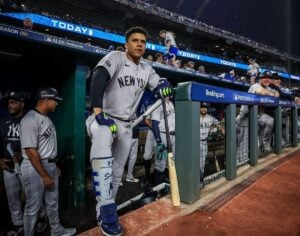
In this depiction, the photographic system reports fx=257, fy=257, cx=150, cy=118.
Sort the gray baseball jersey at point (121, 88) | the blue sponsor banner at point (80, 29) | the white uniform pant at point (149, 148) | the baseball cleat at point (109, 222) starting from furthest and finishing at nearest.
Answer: the blue sponsor banner at point (80, 29), the white uniform pant at point (149, 148), the gray baseball jersey at point (121, 88), the baseball cleat at point (109, 222)

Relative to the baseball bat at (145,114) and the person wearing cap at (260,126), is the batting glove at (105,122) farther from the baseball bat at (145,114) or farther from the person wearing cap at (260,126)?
the person wearing cap at (260,126)

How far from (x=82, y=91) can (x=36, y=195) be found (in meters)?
1.78

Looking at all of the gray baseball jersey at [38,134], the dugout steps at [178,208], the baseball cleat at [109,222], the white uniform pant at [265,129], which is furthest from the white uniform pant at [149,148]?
the baseball cleat at [109,222]

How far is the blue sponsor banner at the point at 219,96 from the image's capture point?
7.79 feet

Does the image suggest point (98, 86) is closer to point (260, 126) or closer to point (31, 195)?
point (31, 195)

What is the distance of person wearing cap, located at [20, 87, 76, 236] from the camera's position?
9.52 feet

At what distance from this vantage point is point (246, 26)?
88.8 feet

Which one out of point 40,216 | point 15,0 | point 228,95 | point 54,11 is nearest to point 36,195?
point 40,216

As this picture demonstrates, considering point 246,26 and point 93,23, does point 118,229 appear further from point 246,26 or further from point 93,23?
point 246,26

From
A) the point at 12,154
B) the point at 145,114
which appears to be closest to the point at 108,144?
the point at 145,114

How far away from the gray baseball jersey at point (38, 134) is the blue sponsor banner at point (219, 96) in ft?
6.04

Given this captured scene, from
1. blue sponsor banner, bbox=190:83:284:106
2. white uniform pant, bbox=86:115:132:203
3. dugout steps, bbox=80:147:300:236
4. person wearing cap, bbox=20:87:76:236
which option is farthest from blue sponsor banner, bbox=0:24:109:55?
dugout steps, bbox=80:147:300:236

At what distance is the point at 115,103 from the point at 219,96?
3.74ft

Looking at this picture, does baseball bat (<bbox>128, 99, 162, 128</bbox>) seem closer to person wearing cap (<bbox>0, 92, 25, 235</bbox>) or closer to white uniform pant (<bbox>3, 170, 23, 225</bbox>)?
person wearing cap (<bbox>0, 92, 25, 235</bbox>)
